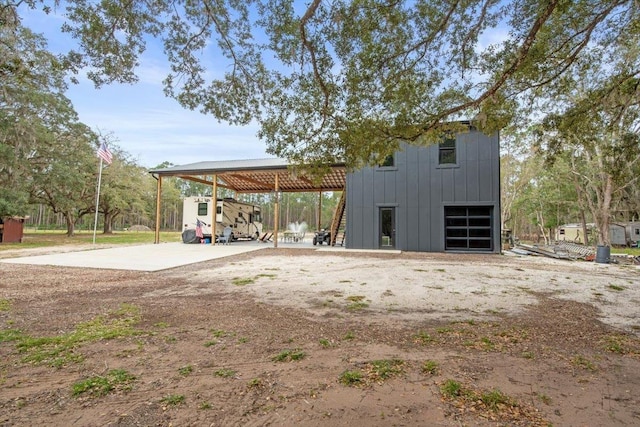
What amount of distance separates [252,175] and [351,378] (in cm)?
1680

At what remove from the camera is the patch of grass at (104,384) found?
2.35m

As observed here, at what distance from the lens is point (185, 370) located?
2.72m

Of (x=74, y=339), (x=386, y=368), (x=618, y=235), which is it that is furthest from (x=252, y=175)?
(x=618, y=235)

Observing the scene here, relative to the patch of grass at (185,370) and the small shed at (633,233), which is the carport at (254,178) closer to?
the patch of grass at (185,370)

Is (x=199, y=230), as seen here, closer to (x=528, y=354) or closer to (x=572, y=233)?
(x=528, y=354)

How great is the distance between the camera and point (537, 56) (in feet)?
17.1

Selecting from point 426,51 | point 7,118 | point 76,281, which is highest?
point 7,118

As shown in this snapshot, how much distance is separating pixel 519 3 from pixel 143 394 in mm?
6775

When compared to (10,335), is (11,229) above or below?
above

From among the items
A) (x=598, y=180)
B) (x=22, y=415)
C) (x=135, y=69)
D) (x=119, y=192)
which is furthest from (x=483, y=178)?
(x=119, y=192)

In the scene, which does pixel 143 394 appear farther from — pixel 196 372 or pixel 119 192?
pixel 119 192

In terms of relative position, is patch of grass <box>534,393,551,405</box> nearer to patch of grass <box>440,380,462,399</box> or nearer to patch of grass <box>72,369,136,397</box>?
patch of grass <box>440,380,462,399</box>

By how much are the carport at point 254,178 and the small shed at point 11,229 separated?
7308 mm

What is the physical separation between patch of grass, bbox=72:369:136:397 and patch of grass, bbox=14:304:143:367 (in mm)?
552
